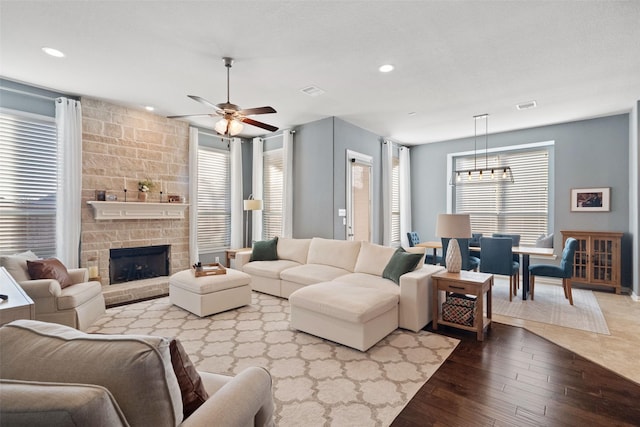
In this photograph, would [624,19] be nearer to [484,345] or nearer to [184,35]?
[484,345]

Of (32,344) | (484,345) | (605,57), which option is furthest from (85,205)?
(605,57)

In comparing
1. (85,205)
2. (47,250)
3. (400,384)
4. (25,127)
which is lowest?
(400,384)

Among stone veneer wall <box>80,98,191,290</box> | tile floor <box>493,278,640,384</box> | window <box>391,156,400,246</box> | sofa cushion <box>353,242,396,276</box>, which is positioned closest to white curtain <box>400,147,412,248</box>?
window <box>391,156,400,246</box>

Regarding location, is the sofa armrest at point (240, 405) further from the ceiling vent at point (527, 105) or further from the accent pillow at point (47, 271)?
the ceiling vent at point (527, 105)

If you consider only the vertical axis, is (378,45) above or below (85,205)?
above

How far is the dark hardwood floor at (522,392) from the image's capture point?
2.01m

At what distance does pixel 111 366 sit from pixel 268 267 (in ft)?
13.1

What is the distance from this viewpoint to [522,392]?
2.29 meters

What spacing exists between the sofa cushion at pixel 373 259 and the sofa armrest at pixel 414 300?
604 millimetres

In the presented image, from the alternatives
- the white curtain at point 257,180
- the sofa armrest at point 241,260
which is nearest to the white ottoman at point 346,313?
the sofa armrest at point 241,260

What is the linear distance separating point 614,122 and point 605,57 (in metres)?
2.83

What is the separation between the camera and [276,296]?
4.71 m

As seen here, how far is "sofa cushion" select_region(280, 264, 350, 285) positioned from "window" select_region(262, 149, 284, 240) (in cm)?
197

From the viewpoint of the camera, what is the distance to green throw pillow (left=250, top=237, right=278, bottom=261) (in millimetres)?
5270
